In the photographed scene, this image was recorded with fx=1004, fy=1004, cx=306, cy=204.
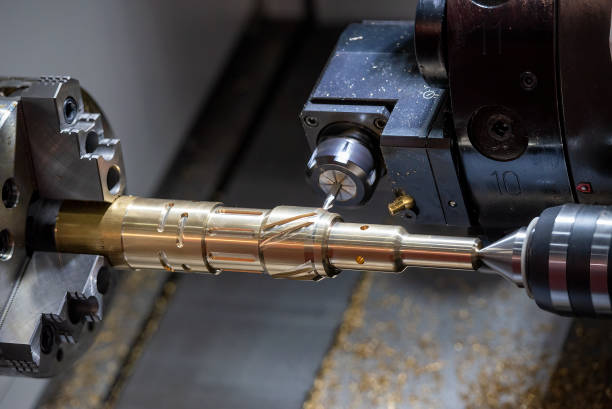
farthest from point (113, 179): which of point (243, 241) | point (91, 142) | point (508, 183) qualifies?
point (508, 183)

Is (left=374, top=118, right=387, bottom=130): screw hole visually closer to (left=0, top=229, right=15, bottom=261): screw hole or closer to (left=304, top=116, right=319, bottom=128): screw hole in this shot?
(left=304, top=116, right=319, bottom=128): screw hole

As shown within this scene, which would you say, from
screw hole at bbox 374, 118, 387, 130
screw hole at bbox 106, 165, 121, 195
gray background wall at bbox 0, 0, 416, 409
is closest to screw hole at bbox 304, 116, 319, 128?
screw hole at bbox 374, 118, 387, 130

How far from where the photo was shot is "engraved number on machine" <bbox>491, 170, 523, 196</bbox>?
0.72 metres

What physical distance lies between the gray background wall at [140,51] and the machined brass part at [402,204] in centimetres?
43

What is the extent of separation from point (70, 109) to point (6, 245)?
0.38ft

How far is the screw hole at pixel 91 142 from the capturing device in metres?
0.77

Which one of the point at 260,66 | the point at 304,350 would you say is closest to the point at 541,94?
the point at 304,350

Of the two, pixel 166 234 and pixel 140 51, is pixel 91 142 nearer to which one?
pixel 166 234

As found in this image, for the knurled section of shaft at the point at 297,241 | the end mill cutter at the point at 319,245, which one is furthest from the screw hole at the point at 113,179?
the knurled section of shaft at the point at 297,241

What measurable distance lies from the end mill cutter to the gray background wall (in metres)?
0.28

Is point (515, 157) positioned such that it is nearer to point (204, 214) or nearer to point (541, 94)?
point (541, 94)

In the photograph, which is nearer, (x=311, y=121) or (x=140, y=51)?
(x=311, y=121)

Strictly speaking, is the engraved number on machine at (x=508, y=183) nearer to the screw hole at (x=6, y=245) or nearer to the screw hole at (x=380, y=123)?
the screw hole at (x=380, y=123)

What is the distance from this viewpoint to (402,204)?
0.76 meters
